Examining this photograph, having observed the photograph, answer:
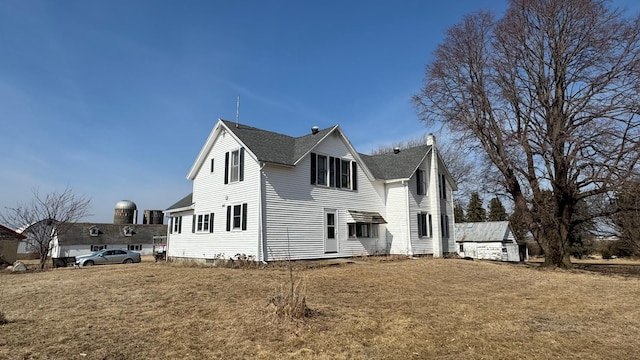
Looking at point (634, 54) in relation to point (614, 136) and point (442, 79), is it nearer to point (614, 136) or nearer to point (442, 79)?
point (614, 136)

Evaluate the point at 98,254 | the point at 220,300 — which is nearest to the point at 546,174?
the point at 220,300

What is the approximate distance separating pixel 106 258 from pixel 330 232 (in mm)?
20771

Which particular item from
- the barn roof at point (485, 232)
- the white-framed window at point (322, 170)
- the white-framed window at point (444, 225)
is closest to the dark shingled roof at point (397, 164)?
the white-framed window at point (322, 170)

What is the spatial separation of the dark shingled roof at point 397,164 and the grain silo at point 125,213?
5691cm

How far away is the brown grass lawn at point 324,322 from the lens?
5980 mm

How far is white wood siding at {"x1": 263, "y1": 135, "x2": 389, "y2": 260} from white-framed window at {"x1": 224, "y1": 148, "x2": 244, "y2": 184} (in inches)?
85.2

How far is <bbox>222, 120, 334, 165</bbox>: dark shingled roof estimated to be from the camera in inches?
764

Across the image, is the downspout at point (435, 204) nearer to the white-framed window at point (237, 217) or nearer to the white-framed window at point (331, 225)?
the white-framed window at point (331, 225)

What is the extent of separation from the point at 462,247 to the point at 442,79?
2556 cm

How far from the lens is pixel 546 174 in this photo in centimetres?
2036

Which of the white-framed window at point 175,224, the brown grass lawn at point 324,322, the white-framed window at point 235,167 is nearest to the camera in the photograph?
the brown grass lawn at point 324,322

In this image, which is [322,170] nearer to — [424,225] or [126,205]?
[424,225]

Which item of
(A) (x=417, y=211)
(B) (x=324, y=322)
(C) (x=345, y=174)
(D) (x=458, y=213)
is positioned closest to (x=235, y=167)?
(C) (x=345, y=174)

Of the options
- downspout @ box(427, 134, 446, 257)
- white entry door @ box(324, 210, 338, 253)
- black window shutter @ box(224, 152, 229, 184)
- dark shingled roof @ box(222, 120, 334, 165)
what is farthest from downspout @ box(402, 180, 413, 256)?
black window shutter @ box(224, 152, 229, 184)
